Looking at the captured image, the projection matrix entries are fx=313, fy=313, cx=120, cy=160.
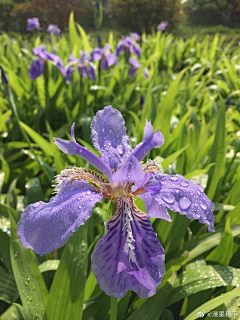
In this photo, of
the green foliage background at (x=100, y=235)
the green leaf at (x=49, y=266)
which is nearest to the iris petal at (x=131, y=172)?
the green foliage background at (x=100, y=235)

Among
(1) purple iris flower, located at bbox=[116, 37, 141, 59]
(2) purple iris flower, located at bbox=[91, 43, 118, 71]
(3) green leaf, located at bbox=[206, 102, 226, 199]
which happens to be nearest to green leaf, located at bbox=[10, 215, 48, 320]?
(3) green leaf, located at bbox=[206, 102, 226, 199]

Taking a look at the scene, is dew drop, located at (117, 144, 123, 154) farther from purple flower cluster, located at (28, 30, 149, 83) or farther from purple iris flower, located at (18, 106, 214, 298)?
purple flower cluster, located at (28, 30, 149, 83)

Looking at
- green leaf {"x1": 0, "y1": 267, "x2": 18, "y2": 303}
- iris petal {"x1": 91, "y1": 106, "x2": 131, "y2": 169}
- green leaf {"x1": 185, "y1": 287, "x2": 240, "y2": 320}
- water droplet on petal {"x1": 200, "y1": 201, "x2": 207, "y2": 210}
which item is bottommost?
green leaf {"x1": 0, "y1": 267, "x2": 18, "y2": 303}

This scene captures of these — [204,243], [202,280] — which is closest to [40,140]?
[204,243]

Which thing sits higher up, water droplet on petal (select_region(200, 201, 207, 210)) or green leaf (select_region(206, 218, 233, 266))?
water droplet on petal (select_region(200, 201, 207, 210))

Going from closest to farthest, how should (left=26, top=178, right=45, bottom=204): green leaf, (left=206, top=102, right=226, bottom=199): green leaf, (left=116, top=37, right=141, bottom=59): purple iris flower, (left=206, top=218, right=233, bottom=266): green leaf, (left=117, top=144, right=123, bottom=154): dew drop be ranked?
(left=117, top=144, right=123, bottom=154): dew drop < (left=206, top=218, right=233, bottom=266): green leaf < (left=206, top=102, right=226, bottom=199): green leaf < (left=26, top=178, right=45, bottom=204): green leaf < (left=116, top=37, right=141, bottom=59): purple iris flower

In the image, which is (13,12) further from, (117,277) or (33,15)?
(117,277)

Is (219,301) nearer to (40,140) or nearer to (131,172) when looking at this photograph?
(131,172)

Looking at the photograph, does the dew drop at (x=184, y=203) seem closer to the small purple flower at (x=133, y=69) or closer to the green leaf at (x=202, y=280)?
the green leaf at (x=202, y=280)
